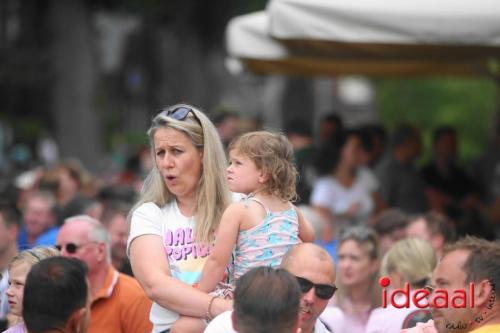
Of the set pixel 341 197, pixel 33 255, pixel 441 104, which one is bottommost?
pixel 441 104

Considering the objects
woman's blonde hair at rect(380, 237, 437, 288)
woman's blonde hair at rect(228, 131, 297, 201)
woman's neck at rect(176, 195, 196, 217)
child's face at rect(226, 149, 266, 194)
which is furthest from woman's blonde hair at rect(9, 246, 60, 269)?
woman's blonde hair at rect(380, 237, 437, 288)

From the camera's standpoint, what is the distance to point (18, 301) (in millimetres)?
5215

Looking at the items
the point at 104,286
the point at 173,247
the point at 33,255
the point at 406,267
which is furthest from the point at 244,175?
the point at 406,267

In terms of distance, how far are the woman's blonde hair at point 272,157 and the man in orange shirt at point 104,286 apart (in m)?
1.28

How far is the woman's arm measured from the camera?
450cm

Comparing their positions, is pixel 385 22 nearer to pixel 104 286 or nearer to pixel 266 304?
pixel 104 286

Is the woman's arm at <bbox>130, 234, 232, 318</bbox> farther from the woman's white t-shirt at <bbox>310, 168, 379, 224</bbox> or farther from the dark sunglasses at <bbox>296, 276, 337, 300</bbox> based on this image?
the woman's white t-shirt at <bbox>310, 168, 379, 224</bbox>

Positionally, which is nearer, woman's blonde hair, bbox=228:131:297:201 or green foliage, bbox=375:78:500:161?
woman's blonde hair, bbox=228:131:297:201

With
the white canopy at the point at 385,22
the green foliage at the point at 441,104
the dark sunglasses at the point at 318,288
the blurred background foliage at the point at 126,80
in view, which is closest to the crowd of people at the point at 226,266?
the dark sunglasses at the point at 318,288

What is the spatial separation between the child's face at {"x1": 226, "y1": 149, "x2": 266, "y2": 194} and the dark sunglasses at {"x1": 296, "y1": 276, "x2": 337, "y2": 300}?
1.57ft

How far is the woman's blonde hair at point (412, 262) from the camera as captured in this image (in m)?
6.12

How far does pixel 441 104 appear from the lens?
1256 inches

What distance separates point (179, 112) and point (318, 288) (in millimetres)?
1002

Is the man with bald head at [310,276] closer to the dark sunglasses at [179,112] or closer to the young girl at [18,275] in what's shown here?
the dark sunglasses at [179,112]
